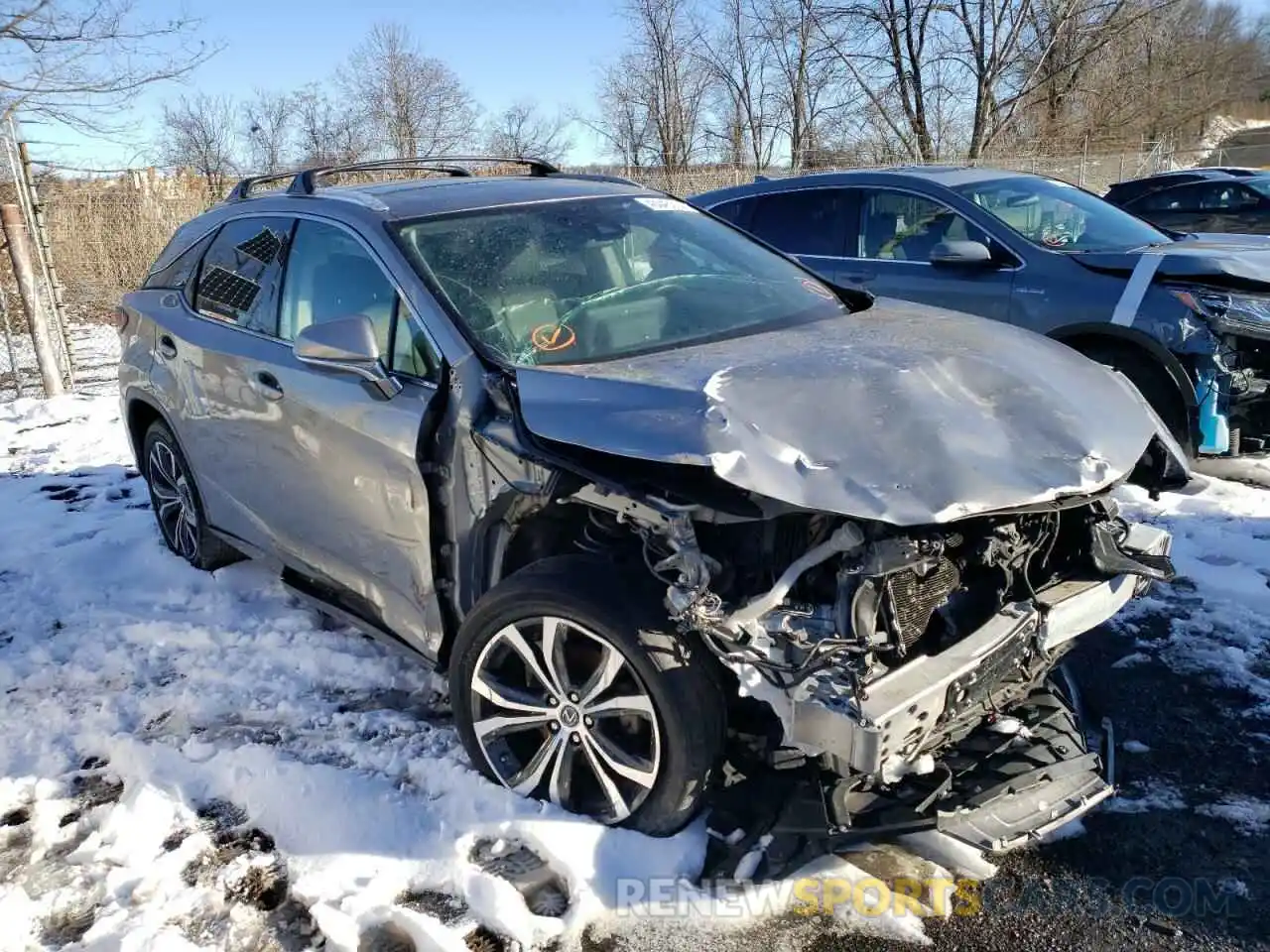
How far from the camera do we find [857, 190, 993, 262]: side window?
627cm

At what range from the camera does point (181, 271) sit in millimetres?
4676

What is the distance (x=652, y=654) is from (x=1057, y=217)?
5.17 metres

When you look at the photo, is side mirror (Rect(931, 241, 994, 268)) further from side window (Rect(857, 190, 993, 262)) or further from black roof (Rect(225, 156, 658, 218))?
black roof (Rect(225, 156, 658, 218))

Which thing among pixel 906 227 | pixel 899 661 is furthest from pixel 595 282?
pixel 906 227

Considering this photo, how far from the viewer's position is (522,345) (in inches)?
122

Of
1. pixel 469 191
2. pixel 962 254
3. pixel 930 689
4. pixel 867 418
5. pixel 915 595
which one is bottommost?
pixel 930 689

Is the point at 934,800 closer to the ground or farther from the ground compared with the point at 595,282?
closer to the ground

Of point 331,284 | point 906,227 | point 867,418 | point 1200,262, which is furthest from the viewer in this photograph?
point 906,227

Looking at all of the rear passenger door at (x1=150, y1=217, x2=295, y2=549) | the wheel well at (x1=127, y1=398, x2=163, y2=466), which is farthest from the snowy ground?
the wheel well at (x1=127, y1=398, x2=163, y2=466)

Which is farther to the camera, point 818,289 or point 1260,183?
point 1260,183

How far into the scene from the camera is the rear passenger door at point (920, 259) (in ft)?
19.9

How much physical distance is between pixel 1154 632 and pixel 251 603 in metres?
3.91

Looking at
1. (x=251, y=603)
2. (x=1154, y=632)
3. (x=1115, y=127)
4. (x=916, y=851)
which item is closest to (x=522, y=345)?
(x=916, y=851)

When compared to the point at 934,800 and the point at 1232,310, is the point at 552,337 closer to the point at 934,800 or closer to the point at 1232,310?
the point at 934,800
